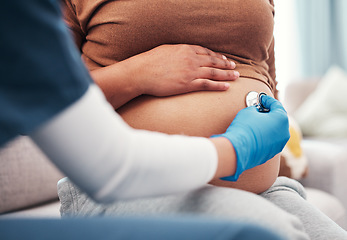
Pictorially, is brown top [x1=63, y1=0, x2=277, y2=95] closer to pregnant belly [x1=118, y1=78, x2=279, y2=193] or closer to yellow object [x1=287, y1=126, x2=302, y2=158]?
pregnant belly [x1=118, y1=78, x2=279, y2=193]

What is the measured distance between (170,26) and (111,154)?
439 millimetres

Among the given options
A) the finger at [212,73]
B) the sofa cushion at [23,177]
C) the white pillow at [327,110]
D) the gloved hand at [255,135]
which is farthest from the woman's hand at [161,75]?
the white pillow at [327,110]

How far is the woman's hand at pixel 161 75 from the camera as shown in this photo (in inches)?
28.1

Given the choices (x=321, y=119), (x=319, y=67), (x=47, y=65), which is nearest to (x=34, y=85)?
(x=47, y=65)

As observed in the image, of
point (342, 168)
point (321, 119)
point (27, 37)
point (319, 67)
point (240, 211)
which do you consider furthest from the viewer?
point (319, 67)

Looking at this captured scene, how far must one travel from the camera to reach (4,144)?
36 centimetres

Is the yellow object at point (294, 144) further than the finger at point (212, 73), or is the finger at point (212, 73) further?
the yellow object at point (294, 144)

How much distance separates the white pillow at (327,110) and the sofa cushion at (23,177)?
1.86 metres

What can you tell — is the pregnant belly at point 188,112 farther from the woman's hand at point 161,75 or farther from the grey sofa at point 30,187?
the grey sofa at point 30,187

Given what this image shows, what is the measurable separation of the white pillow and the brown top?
183 centimetres

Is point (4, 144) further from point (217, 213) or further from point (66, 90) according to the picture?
point (217, 213)

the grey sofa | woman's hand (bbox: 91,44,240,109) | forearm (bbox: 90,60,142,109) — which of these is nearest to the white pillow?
the grey sofa

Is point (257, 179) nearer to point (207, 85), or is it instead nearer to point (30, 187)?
point (207, 85)

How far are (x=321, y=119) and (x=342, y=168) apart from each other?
83 cm
